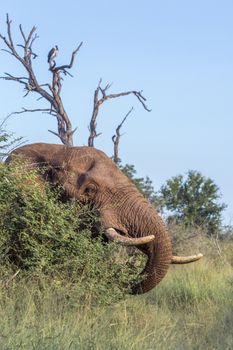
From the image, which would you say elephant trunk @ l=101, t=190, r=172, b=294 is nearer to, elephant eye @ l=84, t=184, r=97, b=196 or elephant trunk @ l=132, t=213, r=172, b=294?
elephant trunk @ l=132, t=213, r=172, b=294

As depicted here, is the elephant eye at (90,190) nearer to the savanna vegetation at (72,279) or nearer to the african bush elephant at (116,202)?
the african bush elephant at (116,202)

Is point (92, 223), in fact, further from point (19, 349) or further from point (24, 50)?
point (24, 50)

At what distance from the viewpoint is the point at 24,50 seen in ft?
62.6

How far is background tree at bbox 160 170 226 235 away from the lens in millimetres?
24883

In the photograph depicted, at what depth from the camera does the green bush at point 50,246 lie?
9984mm

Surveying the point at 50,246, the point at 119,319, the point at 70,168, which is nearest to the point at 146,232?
the point at 70,168

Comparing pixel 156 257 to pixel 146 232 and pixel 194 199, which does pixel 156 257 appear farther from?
pixel 194 199

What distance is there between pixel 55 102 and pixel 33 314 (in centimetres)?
1011

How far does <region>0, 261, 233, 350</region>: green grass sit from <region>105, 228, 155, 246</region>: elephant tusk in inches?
24.9

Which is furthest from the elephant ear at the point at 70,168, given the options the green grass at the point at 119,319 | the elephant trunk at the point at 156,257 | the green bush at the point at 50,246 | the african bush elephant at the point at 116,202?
the green grass at the point at 119,319

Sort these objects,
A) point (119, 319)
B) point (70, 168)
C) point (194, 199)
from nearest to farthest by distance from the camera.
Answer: point (119, 319) → point (70, 168) → point (194, 199)

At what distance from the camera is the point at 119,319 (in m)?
9.58

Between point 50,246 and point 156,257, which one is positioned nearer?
point 50,246

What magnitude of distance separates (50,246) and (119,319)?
42.6 inches
